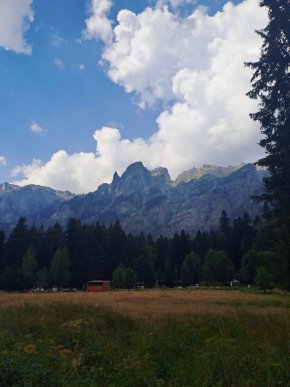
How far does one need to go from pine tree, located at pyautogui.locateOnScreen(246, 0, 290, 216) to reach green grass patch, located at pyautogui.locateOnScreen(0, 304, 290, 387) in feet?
30.9

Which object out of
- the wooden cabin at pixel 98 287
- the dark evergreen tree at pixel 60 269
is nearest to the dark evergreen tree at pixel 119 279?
the wooden cabin at pixel 98 287

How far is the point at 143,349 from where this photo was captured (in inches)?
390

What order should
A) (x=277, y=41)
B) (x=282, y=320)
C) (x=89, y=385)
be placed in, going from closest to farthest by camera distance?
(x=89, y=385) → (x=282, y=320) → (x=277, y=41)

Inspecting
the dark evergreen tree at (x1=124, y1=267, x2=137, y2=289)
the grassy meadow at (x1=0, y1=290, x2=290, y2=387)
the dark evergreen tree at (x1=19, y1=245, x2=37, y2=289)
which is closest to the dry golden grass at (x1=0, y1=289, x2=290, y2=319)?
the grassy meadow at (x1=0, y1=290, x2=290, y2=387)

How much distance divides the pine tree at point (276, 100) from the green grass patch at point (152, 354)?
9.43 meters

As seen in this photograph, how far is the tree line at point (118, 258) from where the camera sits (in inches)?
2768

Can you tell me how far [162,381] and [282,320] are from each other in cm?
687

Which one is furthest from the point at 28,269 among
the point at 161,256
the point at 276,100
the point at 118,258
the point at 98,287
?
the point at 276,100

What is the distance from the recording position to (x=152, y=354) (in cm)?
960

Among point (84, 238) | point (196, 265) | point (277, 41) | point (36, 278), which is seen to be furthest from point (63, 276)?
point (277, 41)

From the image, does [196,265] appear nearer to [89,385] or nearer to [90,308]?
[90,308]

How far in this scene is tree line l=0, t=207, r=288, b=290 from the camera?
7031 cm

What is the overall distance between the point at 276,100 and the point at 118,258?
6960 cm

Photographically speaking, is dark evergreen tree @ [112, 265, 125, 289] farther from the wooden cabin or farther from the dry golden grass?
the dry golden grass
